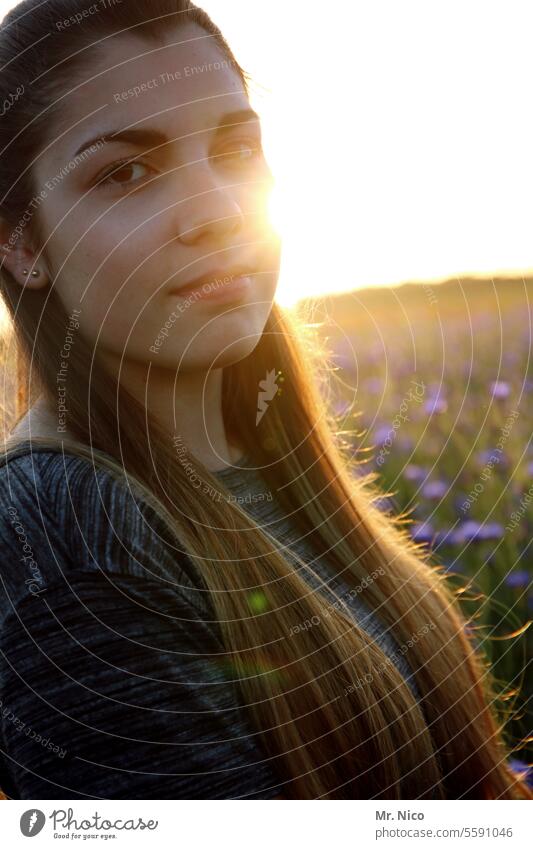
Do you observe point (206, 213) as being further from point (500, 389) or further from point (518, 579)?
point (500, 389)

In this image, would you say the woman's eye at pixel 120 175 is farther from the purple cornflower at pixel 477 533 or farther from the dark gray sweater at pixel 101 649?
the purple cornflower at pixel 477 533

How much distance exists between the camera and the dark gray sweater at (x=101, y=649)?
92 cm

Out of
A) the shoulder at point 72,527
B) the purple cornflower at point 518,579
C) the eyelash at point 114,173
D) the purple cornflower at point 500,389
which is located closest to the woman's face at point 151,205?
the eyelash at point 114,173

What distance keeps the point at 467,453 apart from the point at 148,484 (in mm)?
1528

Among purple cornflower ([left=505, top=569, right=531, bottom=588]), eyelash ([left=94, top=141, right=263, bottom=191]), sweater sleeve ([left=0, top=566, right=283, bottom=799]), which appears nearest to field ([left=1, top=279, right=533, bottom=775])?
purple cornflower ([left=505, top=569, right=531, bottom=588])

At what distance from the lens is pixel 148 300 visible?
1.05 meters

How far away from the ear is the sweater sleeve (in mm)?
409

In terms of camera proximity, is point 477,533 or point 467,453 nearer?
point 477,533

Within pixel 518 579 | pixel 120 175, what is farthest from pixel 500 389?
pixel 120 175

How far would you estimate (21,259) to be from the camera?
1093 millimetres

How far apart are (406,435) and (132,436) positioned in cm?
165
